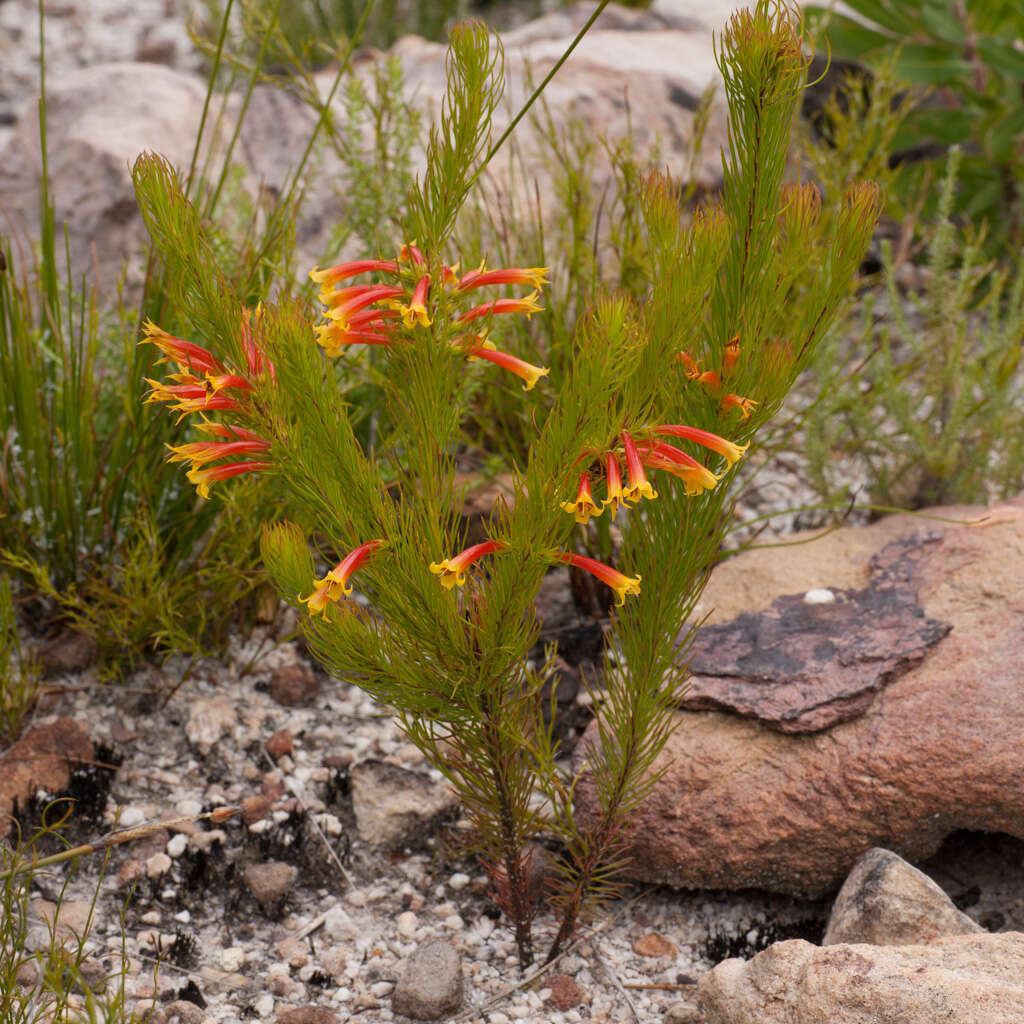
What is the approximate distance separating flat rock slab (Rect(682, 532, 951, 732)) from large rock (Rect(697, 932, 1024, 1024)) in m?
0.51

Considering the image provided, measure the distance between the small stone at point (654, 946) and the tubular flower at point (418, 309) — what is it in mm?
1310

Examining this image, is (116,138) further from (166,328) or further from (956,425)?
(956,425)

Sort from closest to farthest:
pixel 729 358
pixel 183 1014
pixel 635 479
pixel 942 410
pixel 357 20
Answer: pixel 635 479
pixel 729 358
pixel 183 1014
pixel 942 410
pixel 357 20

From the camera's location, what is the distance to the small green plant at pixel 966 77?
3.65 meters

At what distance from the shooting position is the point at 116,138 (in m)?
3.66

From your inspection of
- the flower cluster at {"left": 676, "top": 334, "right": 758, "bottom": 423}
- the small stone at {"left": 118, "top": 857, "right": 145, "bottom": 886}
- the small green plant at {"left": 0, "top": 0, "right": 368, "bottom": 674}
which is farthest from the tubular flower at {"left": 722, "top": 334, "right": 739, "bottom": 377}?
the small stone at {"left": 118, "top": 857, "right": 145, "bottom": 886}

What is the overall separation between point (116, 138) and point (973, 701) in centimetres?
314

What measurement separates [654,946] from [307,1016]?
26.2 inches

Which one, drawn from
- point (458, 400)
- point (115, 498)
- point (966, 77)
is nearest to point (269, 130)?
point (115, 498)

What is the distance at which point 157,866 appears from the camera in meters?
2.09

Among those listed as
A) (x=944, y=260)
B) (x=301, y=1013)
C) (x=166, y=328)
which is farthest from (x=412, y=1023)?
(x=944, y=260)

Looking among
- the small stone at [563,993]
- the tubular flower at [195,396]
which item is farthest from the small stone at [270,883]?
the tubular flower at [195,396]

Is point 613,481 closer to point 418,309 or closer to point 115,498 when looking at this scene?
point 418,309

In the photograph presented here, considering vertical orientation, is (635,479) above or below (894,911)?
above
